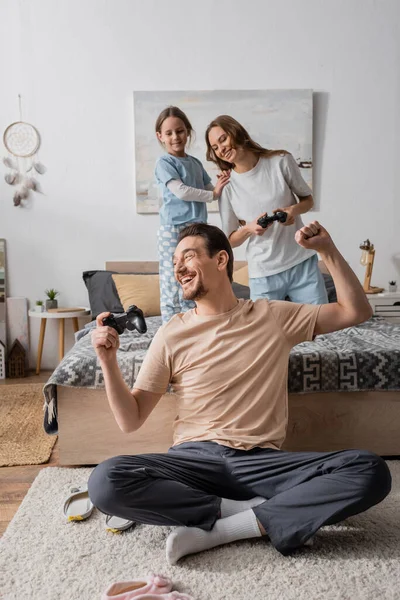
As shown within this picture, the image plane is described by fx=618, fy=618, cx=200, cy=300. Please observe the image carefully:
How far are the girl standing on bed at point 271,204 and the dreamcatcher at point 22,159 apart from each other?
2099mm

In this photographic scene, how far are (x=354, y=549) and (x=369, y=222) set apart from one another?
309cm

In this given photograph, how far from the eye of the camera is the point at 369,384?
2.16 metres

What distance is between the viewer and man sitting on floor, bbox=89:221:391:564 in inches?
58.3

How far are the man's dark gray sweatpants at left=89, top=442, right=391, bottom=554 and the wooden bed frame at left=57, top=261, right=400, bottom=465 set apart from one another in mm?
529

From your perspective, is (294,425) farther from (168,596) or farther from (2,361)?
(2,361)

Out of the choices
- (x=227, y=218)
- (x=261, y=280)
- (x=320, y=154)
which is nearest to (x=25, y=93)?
(x=320, y=154)

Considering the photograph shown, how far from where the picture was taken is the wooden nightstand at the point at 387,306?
3.87 m

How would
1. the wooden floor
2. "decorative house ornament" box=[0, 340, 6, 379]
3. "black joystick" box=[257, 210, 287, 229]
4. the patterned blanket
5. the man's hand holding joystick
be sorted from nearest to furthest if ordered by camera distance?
the man's hand holding joystick
the wooden floor
"black joystick" box=[257, 210, 287, 229]
the patterned blanket
"decorative house ornament" box=[0, 340, 6, 379]

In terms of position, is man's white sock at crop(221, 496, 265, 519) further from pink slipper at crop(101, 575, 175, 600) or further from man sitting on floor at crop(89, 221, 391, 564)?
pink slipper at crop(101, 575, 175, 600)

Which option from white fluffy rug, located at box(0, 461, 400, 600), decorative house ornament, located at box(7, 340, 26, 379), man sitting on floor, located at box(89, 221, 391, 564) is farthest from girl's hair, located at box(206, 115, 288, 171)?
decorative house ornament, located at box(7, 340, 26, 379)

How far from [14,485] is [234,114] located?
2922mm

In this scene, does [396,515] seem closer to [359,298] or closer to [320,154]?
[359,298]

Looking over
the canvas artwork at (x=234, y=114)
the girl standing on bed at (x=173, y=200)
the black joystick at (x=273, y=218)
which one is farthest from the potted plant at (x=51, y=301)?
the black joystick at (x=273, y=218)

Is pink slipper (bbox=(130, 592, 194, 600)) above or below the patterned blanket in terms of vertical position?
below
